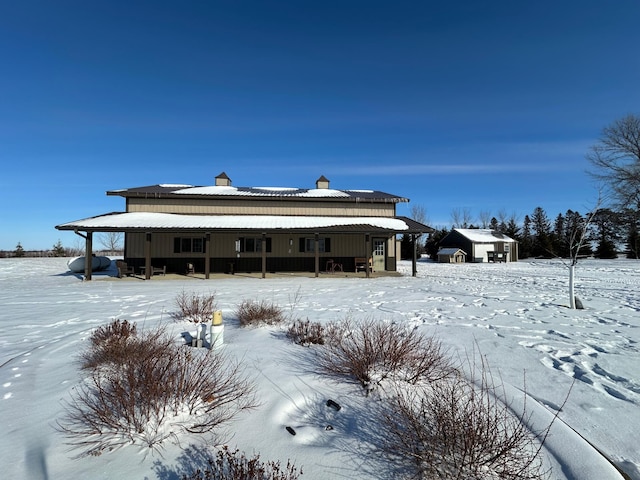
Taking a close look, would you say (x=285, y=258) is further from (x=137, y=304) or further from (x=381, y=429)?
(x=381, y=429)

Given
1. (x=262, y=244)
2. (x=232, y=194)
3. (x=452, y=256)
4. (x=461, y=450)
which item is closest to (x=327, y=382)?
(x=461, y=450)

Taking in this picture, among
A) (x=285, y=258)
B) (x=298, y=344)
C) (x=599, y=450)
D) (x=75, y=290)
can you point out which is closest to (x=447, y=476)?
(x=599, y=450)

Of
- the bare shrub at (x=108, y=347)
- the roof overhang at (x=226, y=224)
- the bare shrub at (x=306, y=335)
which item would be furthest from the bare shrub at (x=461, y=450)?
the roof overhang at (x=226, y=224)

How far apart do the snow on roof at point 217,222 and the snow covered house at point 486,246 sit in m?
18.0

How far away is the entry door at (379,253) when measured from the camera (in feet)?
63.5

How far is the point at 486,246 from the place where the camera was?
3369 centimetres

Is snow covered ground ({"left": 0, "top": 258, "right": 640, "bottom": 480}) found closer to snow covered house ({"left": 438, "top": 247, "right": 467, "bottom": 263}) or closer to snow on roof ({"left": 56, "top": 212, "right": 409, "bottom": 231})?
snow on roof ({"left": 56, "top": 212, "right": 409, "bottom": 231})

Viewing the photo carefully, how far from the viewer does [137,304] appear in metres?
8.80

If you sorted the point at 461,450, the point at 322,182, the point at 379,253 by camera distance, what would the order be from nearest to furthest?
the point at 461,450, the point at 379,253, the point at 322,182

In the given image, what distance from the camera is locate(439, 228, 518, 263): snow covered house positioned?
33.3 metres

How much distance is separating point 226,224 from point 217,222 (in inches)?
33.0

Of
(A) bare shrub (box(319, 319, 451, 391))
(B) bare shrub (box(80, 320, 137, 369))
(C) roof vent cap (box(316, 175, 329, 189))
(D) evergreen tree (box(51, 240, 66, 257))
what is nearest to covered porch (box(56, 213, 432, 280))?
(C) roof vent cap (box(316, 175, 329, 189))

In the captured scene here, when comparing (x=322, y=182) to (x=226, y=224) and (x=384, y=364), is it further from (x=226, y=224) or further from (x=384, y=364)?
(x=384, y=364)

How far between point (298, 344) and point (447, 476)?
3.12 m
